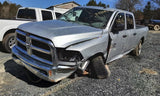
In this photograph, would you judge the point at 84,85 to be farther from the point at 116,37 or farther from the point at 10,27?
the point at 10,27

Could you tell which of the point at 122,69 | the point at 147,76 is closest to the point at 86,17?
the point at 122,69

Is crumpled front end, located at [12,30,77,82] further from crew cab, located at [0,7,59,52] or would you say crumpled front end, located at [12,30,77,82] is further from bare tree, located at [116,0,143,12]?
bare tree, located at [116,0,143,12]

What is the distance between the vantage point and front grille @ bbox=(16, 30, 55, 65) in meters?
2.41

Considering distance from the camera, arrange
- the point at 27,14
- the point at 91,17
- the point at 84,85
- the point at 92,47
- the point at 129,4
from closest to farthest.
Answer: the point at 92,47, the point at 84,85, the point at 91,17, the point at 27,14, the point at 129,4

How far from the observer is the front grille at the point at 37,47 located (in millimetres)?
2411

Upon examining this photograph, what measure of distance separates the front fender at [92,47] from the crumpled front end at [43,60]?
290 mm

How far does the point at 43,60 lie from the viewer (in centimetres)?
255

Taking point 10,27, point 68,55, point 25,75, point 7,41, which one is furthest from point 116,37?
point 7,41

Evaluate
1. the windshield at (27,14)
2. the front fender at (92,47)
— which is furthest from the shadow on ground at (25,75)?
the windshield at (27,14)

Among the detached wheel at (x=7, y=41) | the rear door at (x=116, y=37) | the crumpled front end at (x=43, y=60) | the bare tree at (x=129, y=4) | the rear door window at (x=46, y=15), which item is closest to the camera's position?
the crumpled front end at (x=43, y=60)

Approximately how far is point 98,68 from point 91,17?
4.75 feet

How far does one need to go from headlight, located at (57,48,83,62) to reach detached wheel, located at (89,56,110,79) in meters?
0.63

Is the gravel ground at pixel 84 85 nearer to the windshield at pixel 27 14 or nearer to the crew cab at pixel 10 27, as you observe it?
the crew cab at pixel 10 27

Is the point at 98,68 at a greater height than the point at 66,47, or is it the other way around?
the point at 66,47
